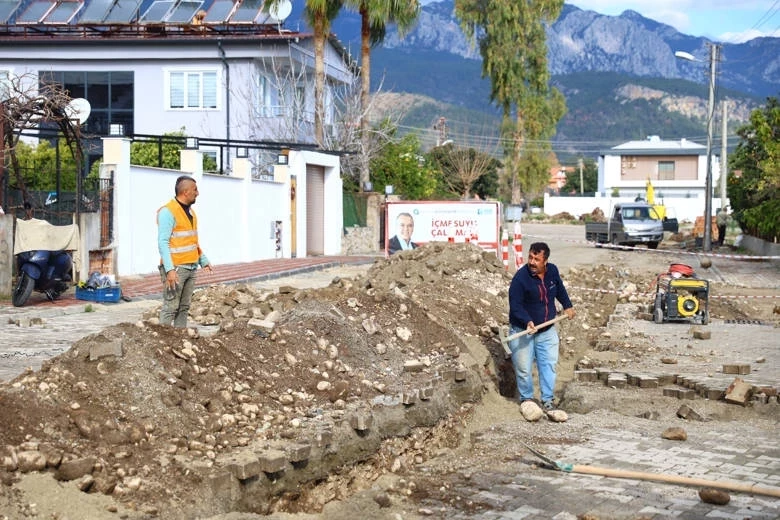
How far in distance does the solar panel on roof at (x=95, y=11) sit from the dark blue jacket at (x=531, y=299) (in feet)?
107

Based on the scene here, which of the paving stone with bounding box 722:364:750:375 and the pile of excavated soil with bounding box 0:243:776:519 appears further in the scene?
the paving stone with bounding box 722:364:750:375

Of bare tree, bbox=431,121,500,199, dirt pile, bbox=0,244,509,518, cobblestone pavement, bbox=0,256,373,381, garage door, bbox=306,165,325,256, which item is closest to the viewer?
dirt pile, bbox=0,244,509,518

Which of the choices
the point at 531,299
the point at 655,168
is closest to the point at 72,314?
the point at 531,299

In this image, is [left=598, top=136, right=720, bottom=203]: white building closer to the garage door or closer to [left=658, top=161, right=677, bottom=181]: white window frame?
[left=658, top=161, right=677, bottom=181]: white window frame

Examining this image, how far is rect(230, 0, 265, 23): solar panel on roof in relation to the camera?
38.7 meters

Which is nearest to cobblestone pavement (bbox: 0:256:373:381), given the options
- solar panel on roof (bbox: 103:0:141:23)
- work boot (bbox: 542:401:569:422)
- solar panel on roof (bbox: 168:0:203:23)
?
work boot (bbox: 542:401:569:422)

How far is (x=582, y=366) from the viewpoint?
1132 centimetres

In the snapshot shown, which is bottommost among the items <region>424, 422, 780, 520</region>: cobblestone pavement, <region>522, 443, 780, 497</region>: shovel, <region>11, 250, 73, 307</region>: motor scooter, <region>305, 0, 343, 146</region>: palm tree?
<region>424, 422, 780, 520</region>: cobblestone pavement

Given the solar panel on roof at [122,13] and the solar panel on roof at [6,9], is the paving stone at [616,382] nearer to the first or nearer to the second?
the solar panel on roof at [122,13]

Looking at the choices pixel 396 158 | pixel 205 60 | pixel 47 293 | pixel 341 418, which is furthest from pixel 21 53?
pixel 341 418

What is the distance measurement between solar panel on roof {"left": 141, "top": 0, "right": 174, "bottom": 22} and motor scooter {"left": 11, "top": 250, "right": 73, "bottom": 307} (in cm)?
2402

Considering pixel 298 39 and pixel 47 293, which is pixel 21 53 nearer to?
pixel 298 39

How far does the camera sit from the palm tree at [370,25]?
121ft

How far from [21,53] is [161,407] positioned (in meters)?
36.4
